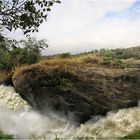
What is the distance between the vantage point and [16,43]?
572 inches

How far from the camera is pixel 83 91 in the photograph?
20.3 meters

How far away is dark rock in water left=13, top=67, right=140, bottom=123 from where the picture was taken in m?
19.9

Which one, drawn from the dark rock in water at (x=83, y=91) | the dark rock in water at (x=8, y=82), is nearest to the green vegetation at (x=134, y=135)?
the dark rock in water at (x=83, y=91)

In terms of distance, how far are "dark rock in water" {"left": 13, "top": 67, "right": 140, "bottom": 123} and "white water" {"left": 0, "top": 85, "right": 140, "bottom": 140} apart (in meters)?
0.42

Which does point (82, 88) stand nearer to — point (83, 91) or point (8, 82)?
point (83, 91)

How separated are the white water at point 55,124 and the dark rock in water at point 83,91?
0.42 m

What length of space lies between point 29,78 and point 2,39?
23.6ft

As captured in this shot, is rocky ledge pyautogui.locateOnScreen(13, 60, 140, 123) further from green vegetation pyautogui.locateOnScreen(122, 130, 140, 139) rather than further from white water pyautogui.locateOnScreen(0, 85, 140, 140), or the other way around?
green vegetation pyautogui.locateOnScreen(122, 130, 140, 139)

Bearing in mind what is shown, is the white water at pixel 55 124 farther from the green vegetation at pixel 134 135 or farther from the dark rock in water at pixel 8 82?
the dark rock in water at pixel 8 82

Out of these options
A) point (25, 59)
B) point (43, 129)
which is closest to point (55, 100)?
point (43, 129)

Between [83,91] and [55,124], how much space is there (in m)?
2.10

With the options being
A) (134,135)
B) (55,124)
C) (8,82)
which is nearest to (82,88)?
(55,124)

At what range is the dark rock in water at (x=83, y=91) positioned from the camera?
19.9 meters

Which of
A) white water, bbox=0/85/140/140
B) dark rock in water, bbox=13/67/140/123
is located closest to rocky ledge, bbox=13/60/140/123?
dark rock in water, bbox=13/67/140/123
